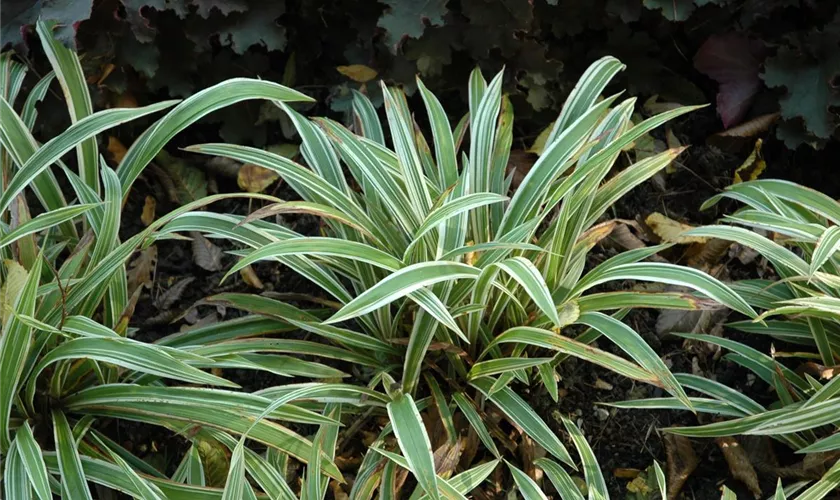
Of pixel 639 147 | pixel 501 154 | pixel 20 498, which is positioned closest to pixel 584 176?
pixel 501 154

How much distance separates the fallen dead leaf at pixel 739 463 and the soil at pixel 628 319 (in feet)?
0.10

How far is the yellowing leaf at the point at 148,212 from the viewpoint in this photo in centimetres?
232

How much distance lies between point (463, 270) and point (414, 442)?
13.6 inches

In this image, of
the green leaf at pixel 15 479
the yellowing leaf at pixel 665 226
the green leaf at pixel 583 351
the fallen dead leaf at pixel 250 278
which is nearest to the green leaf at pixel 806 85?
the yellowing leaf at pixel 665 226

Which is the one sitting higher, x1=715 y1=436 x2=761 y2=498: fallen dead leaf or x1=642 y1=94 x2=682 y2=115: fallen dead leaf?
x1=642 y1=94 x2=682 y2=115: fallen dead leaf

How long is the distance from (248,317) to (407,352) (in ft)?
1.40

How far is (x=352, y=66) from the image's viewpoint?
2258 millimetres

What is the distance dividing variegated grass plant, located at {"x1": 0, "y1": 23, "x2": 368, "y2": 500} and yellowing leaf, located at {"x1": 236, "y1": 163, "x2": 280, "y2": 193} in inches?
16.0

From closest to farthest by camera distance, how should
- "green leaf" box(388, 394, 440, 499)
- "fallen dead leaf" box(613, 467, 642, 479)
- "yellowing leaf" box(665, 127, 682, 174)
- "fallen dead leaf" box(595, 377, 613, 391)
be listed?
"green leaf" box(388, 394, 440, 499), "fallen dead leaf" box(613, 467, 642, 479), "fallen dead leaf" box(595, 377, 613, 391), "yellowing leaf" box(665, 127, 682, 174)

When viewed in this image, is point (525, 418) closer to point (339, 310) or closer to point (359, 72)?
point (339, 310)

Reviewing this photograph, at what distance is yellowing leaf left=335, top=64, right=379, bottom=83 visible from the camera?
2.25 meters

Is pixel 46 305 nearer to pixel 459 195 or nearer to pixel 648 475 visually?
Answer: pixel 459 195

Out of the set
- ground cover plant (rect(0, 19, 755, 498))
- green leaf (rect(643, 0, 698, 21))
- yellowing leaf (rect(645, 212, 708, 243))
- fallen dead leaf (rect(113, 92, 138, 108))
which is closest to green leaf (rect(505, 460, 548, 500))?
ground cover plant (rect(0, 19, 755, 498))

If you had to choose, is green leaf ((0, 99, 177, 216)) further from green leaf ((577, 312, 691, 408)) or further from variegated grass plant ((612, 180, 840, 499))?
variegated grass plant ((612, 180, 840, 499))
